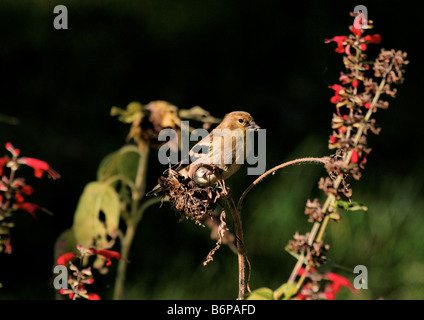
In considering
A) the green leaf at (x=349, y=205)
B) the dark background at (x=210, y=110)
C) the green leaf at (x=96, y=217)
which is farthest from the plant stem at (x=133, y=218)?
the green leaf at (x=349, y=205)

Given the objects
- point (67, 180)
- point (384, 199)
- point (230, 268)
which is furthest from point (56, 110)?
point (384, 199)

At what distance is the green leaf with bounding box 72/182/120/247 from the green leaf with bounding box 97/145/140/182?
0.58 ft

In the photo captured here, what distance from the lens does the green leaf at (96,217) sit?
2031 mm

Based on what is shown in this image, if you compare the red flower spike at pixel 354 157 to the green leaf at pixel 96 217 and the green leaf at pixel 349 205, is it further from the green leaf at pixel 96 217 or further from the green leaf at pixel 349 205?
the green leaf at pixel 96 217

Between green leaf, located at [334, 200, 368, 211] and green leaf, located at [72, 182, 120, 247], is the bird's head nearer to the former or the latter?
green leaf, located at [72, 182, 120, 247]

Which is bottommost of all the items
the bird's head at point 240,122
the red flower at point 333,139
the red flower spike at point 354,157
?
the red flower spike at point 354,157

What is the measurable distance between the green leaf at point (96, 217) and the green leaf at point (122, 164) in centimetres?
18

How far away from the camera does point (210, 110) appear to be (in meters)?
4.35

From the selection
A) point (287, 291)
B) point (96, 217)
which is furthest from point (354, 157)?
point (96, 217)

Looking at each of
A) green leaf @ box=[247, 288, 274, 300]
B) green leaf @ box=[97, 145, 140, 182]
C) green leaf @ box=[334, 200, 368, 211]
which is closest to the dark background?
green leaf @ box=[97, 145, 140, 182]

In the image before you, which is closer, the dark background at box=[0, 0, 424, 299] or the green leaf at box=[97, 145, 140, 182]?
the green leaf at box=[97, 145, 140, 182]

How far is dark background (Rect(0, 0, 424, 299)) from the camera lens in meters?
3.36

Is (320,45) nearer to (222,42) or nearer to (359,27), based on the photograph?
(222,42)

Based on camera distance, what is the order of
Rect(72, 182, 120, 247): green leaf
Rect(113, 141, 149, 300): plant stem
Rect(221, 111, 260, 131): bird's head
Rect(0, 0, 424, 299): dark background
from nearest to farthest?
Rect(72, 182, 120, 247): green leaf < Rect(113, 141, 149, 300): plant stem < Rect(221, 111, 260, 131): bird's head < Rect(0, 0, 424, 299): dark background
